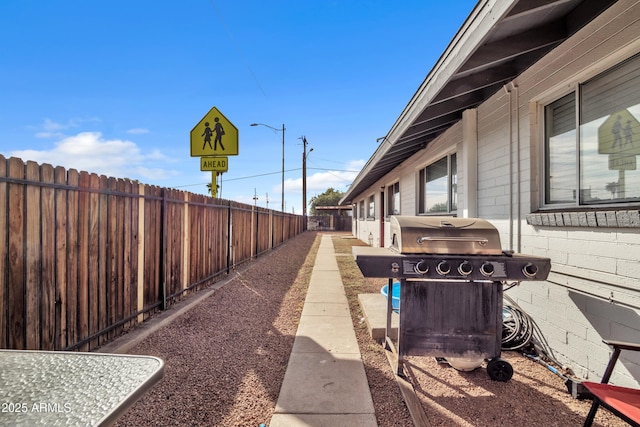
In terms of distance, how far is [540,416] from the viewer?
2.27m

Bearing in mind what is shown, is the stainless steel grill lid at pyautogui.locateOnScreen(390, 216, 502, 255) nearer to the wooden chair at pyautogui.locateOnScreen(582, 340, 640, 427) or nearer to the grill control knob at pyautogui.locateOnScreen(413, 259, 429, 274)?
the grill control knob at pyautogui.locateOnScreen(413, 259, 429, 274)

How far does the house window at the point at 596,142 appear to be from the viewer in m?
2.31

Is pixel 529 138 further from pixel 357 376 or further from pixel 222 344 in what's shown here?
pixel 222 344

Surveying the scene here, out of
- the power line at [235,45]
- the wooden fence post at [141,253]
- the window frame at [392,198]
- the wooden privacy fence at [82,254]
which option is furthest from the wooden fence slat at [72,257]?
the window frame at [392,198]

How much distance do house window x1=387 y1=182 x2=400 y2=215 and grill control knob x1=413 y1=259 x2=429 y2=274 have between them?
783 cm

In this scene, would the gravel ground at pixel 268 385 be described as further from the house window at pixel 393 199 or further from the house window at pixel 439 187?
the house window at pixel 393 199

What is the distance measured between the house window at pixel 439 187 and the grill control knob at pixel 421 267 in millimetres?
3269

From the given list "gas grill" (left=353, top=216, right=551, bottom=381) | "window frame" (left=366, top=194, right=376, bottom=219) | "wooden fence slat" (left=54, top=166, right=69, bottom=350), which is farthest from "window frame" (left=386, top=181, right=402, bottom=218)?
"wooden fence slat" (left=54, top=166, right=69, bottom=350)

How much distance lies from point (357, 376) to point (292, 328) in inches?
56.1

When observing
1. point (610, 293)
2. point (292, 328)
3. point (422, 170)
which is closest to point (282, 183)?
point (422, 170)

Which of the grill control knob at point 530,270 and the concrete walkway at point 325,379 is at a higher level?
the grill control knob at point 530,270

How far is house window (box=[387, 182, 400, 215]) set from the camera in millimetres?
10266

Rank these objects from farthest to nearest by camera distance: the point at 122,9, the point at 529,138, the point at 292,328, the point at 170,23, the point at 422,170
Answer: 1. the point at 422,170
2. the point at 170,23
3. the point at 122,9
4. the point at 292,328
5. the point at 529,138

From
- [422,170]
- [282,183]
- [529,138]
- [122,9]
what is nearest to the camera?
[529,138]
